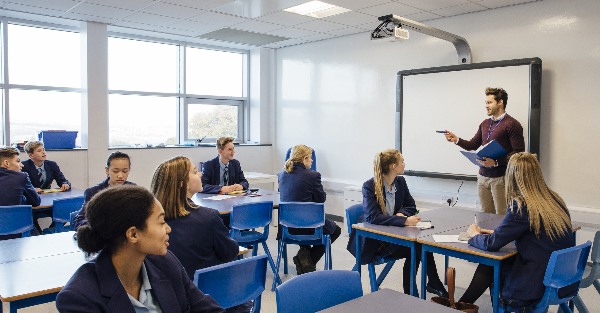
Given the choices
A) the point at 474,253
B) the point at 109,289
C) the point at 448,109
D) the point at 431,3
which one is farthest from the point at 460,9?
the point at 109,289

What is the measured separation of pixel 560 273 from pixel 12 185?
14.2 feet

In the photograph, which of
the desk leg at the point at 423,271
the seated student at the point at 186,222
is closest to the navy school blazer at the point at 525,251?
the desk leg at the point at 423,271

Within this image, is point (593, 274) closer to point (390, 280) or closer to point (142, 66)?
point (390, 280)

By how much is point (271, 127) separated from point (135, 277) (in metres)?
7.22

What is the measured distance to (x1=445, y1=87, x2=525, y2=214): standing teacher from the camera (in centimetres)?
459

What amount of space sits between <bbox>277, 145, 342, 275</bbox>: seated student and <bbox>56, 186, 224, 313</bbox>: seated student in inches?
116

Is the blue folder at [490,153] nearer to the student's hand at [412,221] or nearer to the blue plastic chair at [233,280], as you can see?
the student's hand at [412,221]

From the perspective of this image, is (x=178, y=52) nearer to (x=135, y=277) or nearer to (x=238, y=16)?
(x=238, y=16)

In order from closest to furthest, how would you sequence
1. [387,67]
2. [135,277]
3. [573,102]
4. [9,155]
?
1. [135,277]
2. [9,155]
3. [573,102]
4. [387,67]

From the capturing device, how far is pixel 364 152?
718cm

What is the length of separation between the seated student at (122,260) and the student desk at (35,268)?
48 cm

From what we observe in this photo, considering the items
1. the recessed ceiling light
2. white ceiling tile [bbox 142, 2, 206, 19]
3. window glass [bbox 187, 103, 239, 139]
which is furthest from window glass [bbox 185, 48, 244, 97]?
the recessed ceiling light

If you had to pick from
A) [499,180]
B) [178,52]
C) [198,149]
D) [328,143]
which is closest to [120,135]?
[198,149]

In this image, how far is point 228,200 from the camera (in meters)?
4.59
